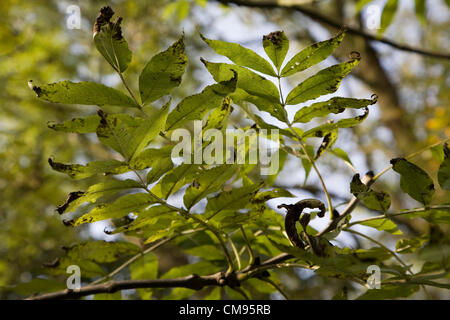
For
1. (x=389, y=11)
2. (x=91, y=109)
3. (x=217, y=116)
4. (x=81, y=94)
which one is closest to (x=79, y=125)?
(x=81, y=94)

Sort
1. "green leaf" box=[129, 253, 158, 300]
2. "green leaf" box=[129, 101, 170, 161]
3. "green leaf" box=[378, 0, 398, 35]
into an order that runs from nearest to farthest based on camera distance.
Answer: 1. "green leaf" box=[129, 101, 170, 161]
2. "green leaf" box=[129, 253, 158, 300]
3. "green leaf" box=[378, 0, 398, 35]

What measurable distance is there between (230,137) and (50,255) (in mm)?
2113

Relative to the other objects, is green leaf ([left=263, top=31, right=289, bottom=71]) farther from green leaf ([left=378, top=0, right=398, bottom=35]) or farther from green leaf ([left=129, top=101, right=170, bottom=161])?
green leaf ([left=378, top=0, right=398, bottom=35])

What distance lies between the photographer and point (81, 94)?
16.4 inches

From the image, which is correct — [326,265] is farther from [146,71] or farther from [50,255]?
[50,255]

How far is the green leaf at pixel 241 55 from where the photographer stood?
0.45 metres

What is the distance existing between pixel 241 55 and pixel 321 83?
0.33 ft

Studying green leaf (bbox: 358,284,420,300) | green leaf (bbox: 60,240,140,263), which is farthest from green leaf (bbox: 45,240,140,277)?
green leaf (bbox: 358,284,420,300)

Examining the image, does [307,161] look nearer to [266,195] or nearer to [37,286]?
[266,195]

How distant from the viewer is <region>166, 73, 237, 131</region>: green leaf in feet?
1.30

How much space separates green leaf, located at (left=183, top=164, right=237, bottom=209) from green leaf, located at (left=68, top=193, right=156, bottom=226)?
45 millimetres

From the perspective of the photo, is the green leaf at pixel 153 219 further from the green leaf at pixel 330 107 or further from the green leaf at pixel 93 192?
the green leaf at pixel 330 107

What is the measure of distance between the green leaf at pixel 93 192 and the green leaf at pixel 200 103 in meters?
0.08

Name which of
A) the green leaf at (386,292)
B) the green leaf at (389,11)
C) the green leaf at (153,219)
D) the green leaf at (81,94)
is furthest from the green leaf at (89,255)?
the green leaf at (389,11)
